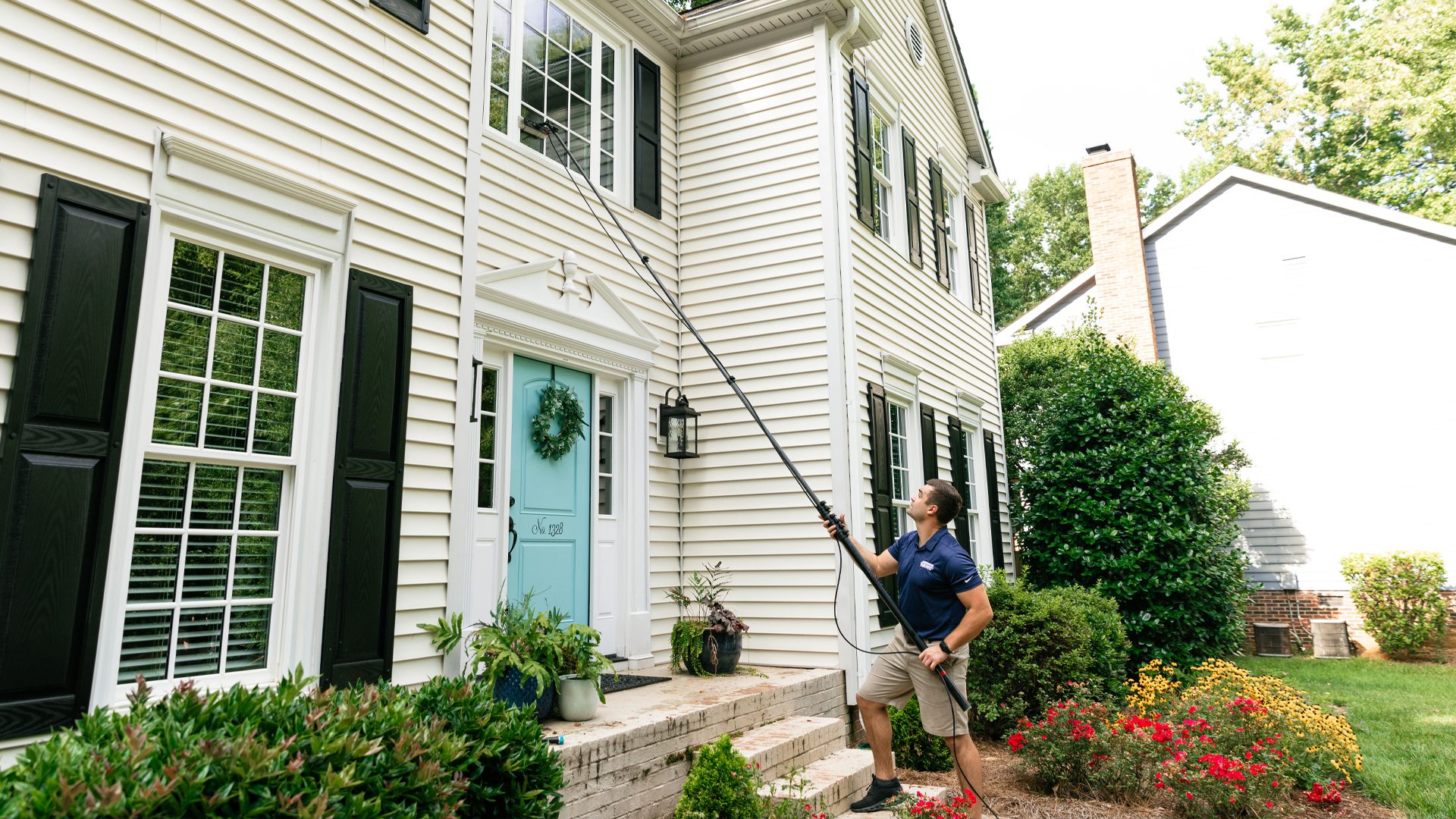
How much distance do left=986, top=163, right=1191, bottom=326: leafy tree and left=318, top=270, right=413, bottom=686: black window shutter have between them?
25705 mm

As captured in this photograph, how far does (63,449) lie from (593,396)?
3.73 meters

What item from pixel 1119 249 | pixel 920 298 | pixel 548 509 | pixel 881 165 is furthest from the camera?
pixel 1119 249

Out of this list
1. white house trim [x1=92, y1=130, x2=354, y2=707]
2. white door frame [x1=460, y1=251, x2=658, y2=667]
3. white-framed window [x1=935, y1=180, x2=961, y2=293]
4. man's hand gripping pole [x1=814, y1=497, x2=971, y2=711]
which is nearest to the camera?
white house trim [x1=92, y1=130, x2=354, y2=707]

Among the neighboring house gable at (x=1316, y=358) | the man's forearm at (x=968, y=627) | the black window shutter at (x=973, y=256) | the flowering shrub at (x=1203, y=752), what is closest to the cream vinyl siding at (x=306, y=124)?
the man's forearm at (x=968, y=627)

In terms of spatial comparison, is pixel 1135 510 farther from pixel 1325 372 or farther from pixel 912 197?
pixel 1325 372

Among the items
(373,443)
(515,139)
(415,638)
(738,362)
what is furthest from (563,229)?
(415,638)

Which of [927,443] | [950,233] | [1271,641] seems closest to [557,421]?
[927,443]

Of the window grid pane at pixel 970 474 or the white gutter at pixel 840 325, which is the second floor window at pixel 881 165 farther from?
the window grid pane at pixel 970 474

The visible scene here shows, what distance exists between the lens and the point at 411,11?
443cm

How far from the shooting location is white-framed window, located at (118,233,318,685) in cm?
327

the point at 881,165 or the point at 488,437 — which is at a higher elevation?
the point at 881,165

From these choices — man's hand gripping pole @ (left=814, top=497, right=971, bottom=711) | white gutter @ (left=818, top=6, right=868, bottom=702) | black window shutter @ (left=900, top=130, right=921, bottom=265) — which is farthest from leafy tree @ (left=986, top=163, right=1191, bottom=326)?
man's hand gripping pole @ (left=814, top=497, right=971, bottom=711)

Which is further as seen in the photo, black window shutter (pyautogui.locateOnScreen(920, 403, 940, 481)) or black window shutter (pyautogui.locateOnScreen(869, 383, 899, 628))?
black window shutter (pyautogui.locateOnScreen(920, 403, 940, 481))

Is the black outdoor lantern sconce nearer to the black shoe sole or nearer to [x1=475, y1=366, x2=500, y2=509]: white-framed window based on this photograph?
[x1=475, y1=366, x2=500, y2=509]: white-framed window
